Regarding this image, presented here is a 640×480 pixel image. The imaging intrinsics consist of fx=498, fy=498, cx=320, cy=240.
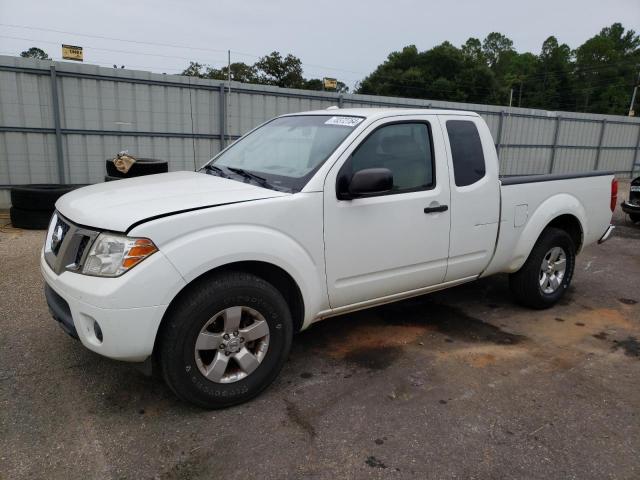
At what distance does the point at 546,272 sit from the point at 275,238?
10.3 ft

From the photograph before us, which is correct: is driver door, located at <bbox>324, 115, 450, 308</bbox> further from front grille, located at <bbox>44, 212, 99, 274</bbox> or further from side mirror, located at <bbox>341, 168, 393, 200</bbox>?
front grille, located at <bbox>44, 212, 99, 274</bbox>

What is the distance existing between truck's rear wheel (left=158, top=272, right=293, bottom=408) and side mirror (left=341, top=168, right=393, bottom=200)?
0.82m

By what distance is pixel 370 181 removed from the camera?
3129 mm

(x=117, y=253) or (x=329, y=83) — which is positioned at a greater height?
(x=329, y=83)

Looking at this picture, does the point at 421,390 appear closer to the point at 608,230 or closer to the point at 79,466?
the point at 79,466

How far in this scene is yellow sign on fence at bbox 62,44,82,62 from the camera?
9711mm

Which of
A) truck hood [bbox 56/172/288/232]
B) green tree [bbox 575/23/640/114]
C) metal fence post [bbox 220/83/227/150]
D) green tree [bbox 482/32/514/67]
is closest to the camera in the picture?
truck hood [bbox 56/172/288/232]

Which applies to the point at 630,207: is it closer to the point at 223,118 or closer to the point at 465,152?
the point at 465,152

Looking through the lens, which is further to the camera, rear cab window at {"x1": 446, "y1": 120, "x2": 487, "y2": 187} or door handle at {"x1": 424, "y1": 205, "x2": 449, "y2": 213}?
rear cab window at {"x1": 446, "y1": 120, "x2": 487, "y2": 187}

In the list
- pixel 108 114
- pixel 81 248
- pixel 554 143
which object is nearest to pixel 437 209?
pixel 81 248

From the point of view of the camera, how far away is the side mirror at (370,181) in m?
3.13

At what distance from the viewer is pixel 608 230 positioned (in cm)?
535

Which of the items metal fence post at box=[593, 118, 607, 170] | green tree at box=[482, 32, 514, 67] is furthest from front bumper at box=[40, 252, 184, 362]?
green tree at box=[482, 32, 514, 67]

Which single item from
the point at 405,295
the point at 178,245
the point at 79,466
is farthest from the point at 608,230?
the point at 79,466
